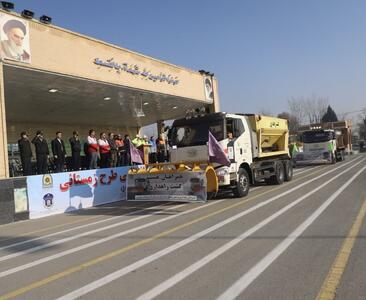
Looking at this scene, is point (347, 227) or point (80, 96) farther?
point (80, 96)

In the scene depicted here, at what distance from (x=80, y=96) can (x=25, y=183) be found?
33.1ft

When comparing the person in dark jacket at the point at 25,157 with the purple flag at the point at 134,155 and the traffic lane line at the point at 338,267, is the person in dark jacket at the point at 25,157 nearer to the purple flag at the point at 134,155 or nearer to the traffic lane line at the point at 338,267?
the purple flag at the point at 134,155

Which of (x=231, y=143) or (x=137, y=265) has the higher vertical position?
(x=231, y=143)

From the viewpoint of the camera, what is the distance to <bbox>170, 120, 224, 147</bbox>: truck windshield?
15.6 meters

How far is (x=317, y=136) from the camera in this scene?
35219mm

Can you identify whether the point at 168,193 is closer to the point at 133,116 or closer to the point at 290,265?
the point at 290,265

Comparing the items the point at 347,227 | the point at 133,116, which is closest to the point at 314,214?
the point at 347,227

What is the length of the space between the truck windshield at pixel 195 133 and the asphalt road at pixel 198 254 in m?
2.88

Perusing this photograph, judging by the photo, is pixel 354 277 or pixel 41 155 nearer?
pixel 354 277

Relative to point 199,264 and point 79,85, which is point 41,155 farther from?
point 199,264

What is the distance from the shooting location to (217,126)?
1573cm

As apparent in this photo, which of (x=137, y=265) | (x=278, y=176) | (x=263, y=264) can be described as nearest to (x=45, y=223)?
(x=137, y=265)

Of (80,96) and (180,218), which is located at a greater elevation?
(80,96)

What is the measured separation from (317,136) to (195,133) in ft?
69.8
